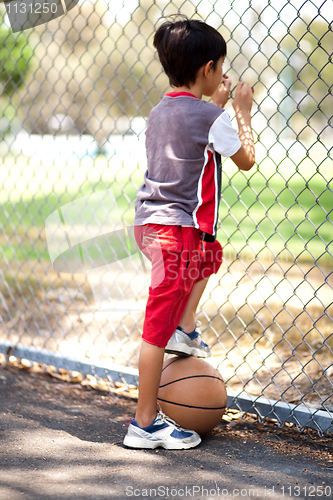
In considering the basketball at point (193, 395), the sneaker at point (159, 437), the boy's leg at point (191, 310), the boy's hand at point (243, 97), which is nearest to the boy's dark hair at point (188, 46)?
the boy's hand at point (243, 97)

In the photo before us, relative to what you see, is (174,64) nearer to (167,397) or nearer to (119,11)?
(119,11)

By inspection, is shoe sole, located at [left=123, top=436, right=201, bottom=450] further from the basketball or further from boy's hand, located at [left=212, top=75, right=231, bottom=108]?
boy's hand, located at [left=212, top=75, right=231, bottom=108]

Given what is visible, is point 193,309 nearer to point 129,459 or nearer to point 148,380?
point 148,380

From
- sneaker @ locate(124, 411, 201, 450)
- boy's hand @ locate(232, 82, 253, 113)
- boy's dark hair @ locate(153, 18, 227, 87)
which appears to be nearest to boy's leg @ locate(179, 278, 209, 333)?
sneaker @ locate(124, 411, 201, 450)

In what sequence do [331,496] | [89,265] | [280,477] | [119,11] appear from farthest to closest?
[89,265] < [119,11] < [280,477] < [331,496]

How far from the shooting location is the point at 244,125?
2.59 meters

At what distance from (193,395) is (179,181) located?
45.9 inches

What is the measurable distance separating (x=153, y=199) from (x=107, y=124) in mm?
29141

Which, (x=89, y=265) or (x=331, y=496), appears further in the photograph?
(x=89, y=265)

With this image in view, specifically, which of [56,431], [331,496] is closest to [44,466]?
[56,431]

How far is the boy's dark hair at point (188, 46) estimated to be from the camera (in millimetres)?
2479

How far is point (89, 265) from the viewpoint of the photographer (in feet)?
14.3

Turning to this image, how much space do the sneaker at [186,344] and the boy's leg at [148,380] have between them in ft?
0.41

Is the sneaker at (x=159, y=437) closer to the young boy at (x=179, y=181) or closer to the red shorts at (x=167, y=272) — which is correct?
the young boy at (x=179, y=181)
